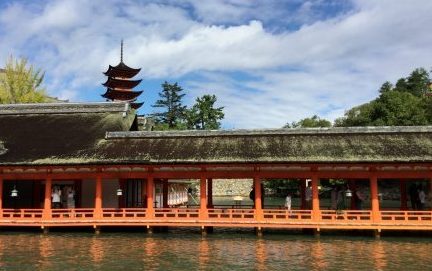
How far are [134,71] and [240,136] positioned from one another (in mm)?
48565

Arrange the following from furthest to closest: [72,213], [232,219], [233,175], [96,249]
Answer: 1. [72,213]
2. [233,175]
3. [232,219]
4. [96,249]

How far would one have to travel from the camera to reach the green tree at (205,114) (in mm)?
76875

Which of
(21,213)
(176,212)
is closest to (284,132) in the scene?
(176,212)

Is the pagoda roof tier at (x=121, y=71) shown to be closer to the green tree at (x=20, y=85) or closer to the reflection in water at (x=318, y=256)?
the green tree at (x=20, y=85)

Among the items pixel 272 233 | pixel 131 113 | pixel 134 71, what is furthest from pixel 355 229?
pixel 134 71

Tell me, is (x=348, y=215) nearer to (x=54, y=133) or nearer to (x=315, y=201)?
(x=315, y=201)

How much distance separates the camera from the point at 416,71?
89062 millimetres

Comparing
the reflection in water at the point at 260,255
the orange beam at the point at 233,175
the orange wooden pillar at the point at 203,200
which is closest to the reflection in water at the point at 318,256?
the reflection in water at the point at 260,255

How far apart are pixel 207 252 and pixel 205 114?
192ft

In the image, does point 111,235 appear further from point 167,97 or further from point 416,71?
point 416,71

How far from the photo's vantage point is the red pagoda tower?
70.9 m

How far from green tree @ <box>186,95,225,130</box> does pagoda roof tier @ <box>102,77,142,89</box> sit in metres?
11.1

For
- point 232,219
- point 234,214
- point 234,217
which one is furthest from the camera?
point 234,217

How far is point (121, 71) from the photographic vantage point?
233ft
